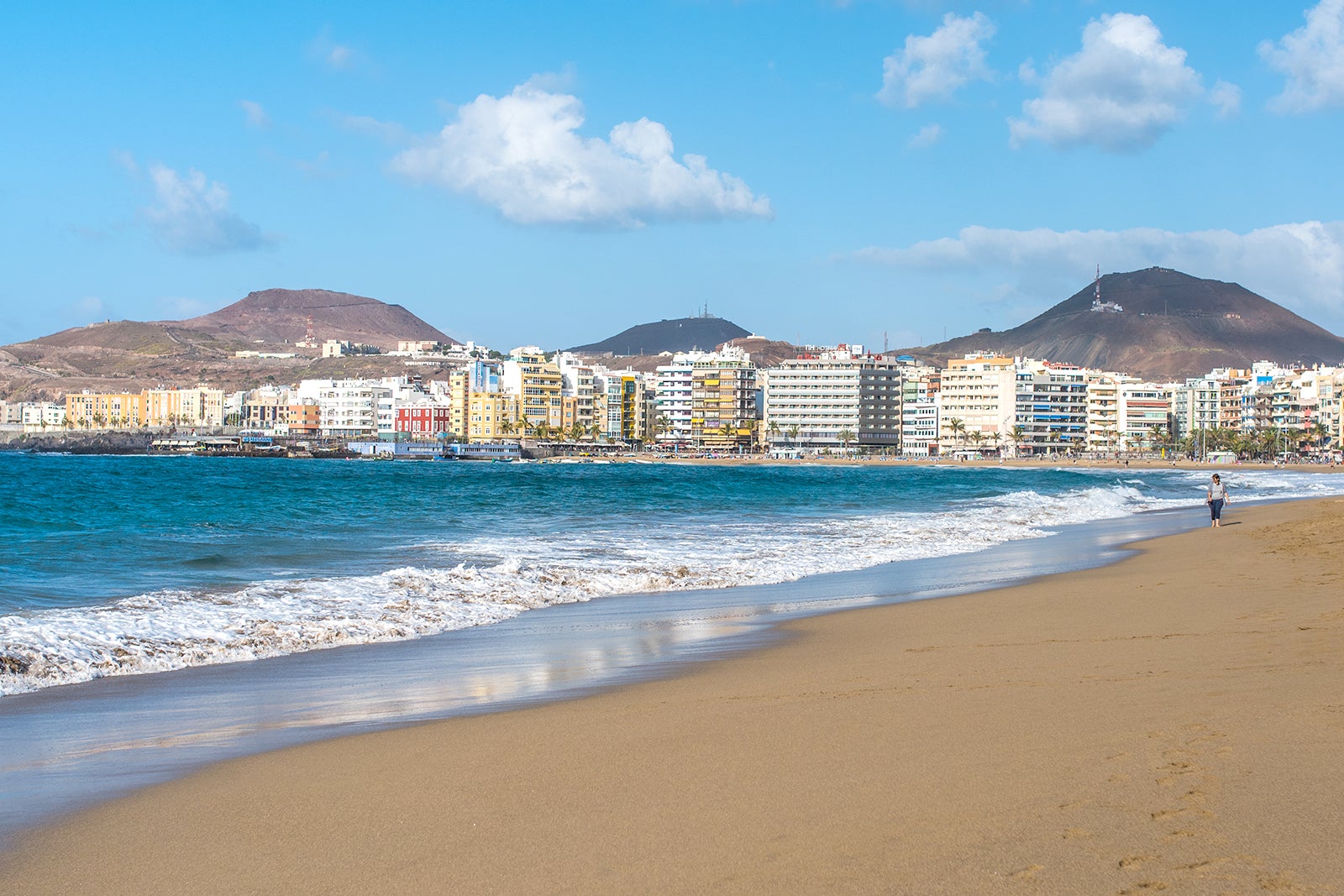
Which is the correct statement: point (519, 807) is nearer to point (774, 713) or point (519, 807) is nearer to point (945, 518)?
point (774, 713)

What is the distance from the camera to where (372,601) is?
11.9 meters

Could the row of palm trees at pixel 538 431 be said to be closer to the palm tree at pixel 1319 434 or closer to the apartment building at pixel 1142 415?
the apartment building at pixel 1142 415

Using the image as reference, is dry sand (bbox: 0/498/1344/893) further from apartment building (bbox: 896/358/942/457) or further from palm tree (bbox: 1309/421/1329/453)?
apartment building (bbox: 896/358/942/457)

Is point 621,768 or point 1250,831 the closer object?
point 1250,831

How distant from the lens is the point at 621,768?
5.20m

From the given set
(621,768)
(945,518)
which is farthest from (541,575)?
(945,518)

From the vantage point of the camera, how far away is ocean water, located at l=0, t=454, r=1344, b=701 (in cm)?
964

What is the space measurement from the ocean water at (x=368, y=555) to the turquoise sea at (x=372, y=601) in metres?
0.05

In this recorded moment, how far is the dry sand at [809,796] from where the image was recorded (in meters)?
3.81

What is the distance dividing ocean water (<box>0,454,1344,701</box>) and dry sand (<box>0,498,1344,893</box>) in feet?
12.4

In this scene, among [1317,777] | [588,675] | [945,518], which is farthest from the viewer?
Answer: [945,518]

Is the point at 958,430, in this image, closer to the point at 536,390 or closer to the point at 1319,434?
the point at 1319,434

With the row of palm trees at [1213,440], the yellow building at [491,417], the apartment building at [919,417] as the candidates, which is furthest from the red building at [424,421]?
the row of palm trees at [1213,440]

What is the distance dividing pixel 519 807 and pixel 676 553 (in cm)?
1383
